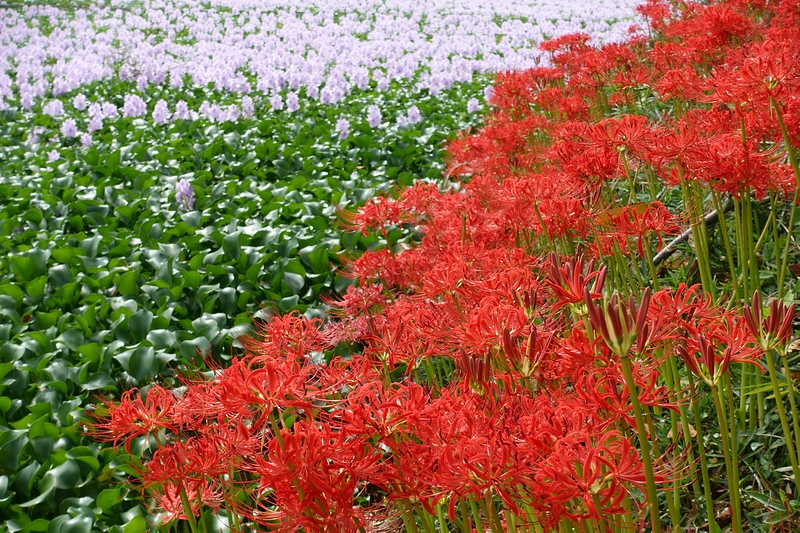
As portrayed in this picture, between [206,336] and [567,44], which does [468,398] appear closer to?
[206,336]

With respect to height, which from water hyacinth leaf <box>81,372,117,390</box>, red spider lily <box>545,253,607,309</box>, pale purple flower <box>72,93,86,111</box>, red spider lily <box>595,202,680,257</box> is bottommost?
water hyacinth leaf <box>81,372,117,390</box>

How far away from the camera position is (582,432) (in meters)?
0.87

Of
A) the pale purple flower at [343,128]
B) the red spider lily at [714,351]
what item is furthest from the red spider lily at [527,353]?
the pale purple flower at [343,128]

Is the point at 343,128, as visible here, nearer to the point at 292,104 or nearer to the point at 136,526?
the point at 292,104

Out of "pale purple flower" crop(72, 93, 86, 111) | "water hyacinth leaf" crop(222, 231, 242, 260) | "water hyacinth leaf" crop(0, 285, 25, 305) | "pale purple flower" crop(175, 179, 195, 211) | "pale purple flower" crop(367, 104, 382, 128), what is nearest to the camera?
"water hyacinth leaf" crop(0, 285, 25, 305)

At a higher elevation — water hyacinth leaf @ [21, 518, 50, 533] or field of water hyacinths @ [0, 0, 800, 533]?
field of water hyacinths @ [0, 0, 800, 533]

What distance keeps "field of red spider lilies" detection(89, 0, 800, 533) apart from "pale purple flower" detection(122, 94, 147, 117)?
5.54 m

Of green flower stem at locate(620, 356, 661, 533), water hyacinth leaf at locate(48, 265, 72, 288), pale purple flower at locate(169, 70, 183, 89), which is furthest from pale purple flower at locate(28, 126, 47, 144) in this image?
green flower stem at locate(620, 356, 661, 533)

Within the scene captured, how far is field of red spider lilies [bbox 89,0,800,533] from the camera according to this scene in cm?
92

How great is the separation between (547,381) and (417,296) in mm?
704

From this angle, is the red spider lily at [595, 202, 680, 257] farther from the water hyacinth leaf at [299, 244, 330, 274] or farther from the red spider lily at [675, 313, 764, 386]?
the water hyacinth leaf at [299, 244, 330, 274]

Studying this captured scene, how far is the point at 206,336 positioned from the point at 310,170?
2.74m

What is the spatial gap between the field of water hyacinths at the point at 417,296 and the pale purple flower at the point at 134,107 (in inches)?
3.5

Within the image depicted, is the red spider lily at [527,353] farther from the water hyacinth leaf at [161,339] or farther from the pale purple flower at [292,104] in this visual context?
the pale purple flower at [292,104]
